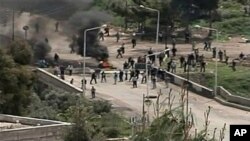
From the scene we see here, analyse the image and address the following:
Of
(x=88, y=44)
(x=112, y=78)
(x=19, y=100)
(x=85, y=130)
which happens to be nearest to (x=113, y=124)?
(x=19, y=100)

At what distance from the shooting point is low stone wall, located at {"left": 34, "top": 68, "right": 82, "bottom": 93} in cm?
5875

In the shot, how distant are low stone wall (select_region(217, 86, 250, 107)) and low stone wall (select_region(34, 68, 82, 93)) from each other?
1015cm

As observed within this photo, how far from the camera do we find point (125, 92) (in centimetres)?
5950

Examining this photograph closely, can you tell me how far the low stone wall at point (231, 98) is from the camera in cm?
5825

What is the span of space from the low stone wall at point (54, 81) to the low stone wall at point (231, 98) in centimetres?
1015

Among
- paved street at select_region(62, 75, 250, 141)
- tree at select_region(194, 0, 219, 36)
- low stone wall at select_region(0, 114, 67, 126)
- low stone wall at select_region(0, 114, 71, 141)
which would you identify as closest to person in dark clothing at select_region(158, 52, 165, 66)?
paved street at select_region(62, 75, 250, 141)

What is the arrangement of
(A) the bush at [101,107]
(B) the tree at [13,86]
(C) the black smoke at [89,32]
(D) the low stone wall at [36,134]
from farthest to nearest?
(C) the black smoke at [89,32] → (A) the bush at [101,107] → (B) the tree at [13,86] → (D) the low stone wall at [36,134]

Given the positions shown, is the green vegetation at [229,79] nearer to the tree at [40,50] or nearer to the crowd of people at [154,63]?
the crowd of people at [154,63]

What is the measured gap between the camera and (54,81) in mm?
61125

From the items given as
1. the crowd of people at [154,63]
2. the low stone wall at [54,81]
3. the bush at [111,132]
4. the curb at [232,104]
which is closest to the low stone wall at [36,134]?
the bush at [111,132]

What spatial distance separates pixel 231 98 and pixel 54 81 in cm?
1231

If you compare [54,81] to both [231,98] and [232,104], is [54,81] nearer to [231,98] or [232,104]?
[231,98]

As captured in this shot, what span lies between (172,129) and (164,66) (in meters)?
50.7

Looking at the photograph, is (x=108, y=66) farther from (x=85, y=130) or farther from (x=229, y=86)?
(x=85, y=130)
